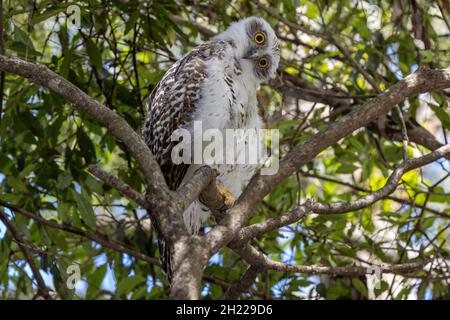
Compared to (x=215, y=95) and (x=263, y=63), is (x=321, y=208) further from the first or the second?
(x=263, y=63)

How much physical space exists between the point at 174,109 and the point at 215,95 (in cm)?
22

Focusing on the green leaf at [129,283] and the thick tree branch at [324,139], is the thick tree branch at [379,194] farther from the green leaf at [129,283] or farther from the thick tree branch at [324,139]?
the green leaf at [129,283]

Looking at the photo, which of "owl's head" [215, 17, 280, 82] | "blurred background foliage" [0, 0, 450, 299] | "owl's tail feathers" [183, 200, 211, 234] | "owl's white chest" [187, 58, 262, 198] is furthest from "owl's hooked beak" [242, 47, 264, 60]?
"owl's tail feathers" [183, 200, 211, 234]

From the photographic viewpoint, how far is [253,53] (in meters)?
4.21

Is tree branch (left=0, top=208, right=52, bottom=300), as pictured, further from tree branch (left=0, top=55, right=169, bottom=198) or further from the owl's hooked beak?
the owl's hooked beak

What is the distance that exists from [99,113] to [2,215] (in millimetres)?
1426

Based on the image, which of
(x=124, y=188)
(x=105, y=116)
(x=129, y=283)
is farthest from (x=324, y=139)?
(x=129, y=283)

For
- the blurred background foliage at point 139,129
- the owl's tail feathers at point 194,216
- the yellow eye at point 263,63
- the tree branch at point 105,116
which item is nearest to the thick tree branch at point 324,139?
the tree branch at point 105,116

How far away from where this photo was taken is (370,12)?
16.7 ft

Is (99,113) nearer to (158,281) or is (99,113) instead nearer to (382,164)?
(158,281)

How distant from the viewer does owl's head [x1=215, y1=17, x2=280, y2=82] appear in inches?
165

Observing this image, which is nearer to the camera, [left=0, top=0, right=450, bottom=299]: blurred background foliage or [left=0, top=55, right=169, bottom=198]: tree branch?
[left=0, top=55, right=169, bottom=198]: tree branch

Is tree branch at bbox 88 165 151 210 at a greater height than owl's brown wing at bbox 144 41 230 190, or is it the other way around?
owl's brown wing at bbox 144 41 230 190

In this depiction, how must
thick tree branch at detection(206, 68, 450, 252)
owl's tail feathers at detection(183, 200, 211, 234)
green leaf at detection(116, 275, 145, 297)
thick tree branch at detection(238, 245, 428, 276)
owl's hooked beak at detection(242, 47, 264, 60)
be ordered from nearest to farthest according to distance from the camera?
thick tree branch at detection(206, 68, 450, 252) → thick tree branch at detection(238, 245, 428, 276) → owl's hooked beak at detection(242, 47, 264, 60) → owl's tail feathers at detection(183, 200, 211, 234) → green leaf at detection(116, 275, 145, 297)
